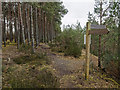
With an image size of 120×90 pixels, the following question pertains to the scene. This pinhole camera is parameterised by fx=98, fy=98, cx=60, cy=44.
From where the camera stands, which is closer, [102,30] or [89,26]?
[102,30]

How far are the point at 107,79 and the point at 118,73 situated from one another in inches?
23.5

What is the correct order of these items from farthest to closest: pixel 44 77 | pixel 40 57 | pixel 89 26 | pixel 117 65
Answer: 1. pixel 40 57
2. pixel 117 65
3. pixel 89 26
4. pixel 44 77

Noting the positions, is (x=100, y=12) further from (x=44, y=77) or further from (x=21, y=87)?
(x=21, y=87)

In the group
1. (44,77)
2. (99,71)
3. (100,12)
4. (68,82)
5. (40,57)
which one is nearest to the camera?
(44,77)

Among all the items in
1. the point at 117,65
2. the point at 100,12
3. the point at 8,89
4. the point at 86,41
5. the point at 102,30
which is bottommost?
the point at 8,89

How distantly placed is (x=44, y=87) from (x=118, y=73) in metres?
3.69

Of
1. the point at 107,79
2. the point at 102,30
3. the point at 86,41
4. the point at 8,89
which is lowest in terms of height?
the point at 107,79

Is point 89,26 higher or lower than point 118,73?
higher

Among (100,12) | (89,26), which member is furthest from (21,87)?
(100,12)

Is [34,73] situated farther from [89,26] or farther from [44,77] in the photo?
[89,26]

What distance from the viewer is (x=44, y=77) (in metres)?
3.96

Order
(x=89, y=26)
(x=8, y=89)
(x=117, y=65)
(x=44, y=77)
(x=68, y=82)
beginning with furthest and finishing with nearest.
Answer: (x=117, y=65) → (x=89, y=26) → (x=68, y=82) → (x=44, y=77) → (x=8, y=89)

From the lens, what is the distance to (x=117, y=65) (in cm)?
485

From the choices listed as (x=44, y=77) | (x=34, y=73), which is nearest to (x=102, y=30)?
(x=44, y=77)
